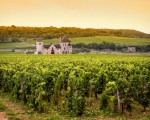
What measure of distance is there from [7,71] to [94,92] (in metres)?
7.19

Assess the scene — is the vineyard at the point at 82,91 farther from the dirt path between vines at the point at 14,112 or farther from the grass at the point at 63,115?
the dirt path between vines at the point at 14,112

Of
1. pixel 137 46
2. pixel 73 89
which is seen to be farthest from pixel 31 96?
pixel 137 46

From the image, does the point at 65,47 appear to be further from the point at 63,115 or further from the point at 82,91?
the point at 63,115

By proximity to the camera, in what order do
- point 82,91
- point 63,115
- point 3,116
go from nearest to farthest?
point 63,115 → point 3,116 → point 82,91

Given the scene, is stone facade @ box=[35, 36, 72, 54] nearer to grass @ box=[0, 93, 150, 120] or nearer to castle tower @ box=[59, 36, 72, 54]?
castle tower @ box=[59, 36, 72, 54]

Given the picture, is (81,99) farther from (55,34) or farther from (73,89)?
(55,34)

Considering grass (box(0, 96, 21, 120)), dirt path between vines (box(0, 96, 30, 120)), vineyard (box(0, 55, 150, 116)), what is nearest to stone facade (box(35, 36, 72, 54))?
vineyard (box(0, 55, 150, 116))

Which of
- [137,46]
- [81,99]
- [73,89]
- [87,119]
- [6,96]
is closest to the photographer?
[87,119]

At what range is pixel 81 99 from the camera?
650 inches

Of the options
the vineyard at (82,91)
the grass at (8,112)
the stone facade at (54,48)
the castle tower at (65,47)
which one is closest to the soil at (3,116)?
the grass at (8,112)

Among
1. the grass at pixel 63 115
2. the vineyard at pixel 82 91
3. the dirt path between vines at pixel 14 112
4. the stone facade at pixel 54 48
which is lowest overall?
the stone facade at pixel 54 48

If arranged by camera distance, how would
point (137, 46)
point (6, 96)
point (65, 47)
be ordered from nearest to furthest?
point (6, 96), point (65, 47), point (137, 46)

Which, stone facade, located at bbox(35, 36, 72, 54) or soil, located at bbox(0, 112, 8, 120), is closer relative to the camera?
soil, located at bbox(0, 112, 8, 120)

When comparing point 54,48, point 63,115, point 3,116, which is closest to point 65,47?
point 54,48
